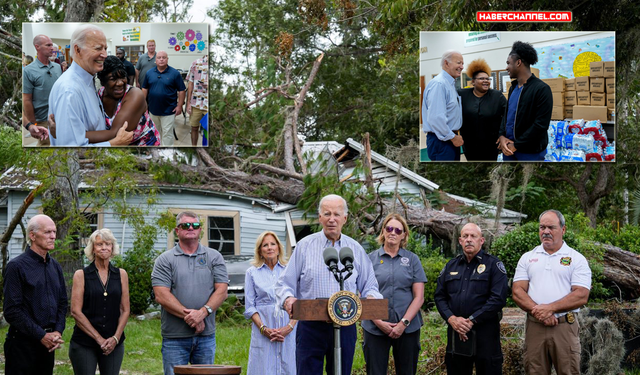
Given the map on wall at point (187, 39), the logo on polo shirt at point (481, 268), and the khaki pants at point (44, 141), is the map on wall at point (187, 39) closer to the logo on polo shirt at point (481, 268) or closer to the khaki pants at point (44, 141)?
the khaki pants at point (44, 141)

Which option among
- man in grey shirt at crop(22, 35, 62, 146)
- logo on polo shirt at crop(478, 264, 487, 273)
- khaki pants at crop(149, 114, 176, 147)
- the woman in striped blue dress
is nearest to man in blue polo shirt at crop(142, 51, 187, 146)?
khaki pants at crop(149, 114, 176, 147)

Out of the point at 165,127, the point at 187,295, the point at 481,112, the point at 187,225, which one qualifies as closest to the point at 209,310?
the point at 187,295

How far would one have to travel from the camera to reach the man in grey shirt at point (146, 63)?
10594 mm

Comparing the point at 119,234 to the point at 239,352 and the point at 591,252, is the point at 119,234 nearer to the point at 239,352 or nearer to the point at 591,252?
the point at 239,352

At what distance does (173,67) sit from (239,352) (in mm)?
4085

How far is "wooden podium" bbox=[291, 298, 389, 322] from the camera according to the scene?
4.82 meters

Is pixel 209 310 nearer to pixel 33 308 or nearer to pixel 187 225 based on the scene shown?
pixel 187 225

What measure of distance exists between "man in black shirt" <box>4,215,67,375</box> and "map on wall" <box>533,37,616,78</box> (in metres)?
7.38

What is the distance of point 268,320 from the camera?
22.6 feet

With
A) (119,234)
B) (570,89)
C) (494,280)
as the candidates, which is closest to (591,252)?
(570,89)

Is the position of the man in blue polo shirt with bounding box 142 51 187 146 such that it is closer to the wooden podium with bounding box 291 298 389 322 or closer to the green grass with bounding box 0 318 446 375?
the green grass with bounding box 0 318 446 375

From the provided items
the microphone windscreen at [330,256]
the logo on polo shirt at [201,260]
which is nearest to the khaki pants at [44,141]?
the logo on polo shirt at [201,260]

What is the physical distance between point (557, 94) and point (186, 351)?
6767 millimetres

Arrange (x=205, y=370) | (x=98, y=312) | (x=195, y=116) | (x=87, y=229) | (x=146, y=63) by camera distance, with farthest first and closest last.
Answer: (x=87, y=229)
(x=195, y=116)
(x=146, y=63)
(x=98, y=312)
(x=205, y=370)
